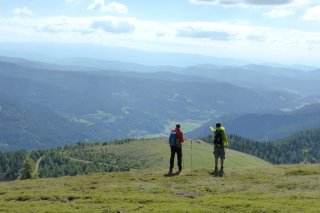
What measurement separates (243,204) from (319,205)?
526cm

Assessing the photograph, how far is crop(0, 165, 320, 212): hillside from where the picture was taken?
30641 mm

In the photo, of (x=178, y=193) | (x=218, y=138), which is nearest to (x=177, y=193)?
(x=178, y=193)

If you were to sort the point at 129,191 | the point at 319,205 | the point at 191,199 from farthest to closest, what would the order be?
the point at 129,191 < the point at 191,199 < the point at 319,205

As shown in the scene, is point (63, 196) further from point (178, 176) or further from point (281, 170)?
point (281, 170)

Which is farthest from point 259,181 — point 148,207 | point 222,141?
point 148,207

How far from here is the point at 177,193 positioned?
37219 millimetres

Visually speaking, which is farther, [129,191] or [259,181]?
[259,181]

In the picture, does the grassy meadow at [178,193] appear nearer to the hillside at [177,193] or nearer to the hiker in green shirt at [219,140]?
the hillside at [177,193]

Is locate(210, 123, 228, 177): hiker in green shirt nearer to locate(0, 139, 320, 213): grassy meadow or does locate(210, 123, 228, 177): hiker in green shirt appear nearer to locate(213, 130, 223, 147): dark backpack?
locate(213, 130, 223, 147): dark backpack

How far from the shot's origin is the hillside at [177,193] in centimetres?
3064

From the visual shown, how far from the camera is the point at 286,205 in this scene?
1180 inches

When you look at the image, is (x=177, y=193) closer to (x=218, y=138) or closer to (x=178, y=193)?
(x=178, y=193)

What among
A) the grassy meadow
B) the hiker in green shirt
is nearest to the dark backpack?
the hiker in green shirt

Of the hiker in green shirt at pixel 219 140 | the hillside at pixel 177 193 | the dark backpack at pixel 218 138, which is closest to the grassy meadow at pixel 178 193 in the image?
the hillside at pixel 177 193
